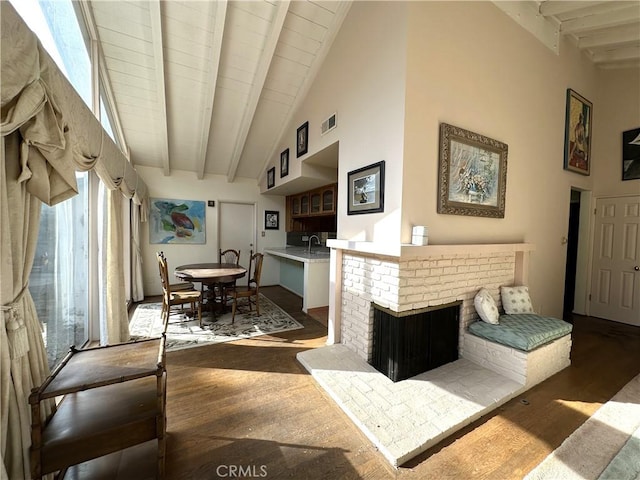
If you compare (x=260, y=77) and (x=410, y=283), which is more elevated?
(x=260, y=77)

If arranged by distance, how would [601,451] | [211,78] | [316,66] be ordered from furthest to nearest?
1. [316,66]
2. [211,78]
3. [601,451]

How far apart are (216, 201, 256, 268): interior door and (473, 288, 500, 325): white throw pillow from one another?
14.9 feet

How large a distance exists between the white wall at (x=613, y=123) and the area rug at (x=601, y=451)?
338 centimetres

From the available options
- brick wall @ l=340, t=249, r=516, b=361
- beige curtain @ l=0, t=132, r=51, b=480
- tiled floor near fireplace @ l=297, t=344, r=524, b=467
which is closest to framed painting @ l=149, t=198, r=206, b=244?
brick wall @ l=340, t=249, r=516, b=361

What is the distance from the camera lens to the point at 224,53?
2.97 meters

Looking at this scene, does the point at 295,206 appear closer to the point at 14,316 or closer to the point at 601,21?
the point at 14,316

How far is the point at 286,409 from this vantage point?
5.99ft

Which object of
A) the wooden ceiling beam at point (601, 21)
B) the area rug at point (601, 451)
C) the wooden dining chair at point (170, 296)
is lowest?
the area rug at point (601, 451)

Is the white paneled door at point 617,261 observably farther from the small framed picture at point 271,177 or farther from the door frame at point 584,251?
the small framed picture at point 271,177

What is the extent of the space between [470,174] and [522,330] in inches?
58.3

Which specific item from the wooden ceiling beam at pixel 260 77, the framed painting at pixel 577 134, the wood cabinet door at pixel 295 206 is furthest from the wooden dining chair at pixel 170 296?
the framed painting at pixel 577 134

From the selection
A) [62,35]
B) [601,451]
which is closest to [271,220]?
[62,35]

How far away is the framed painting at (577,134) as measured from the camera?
10.9 ft

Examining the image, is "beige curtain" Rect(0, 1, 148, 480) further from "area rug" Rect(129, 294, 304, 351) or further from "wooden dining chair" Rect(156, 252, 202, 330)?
"wooden dining chair" Rect(156, 252, 202, 330)
